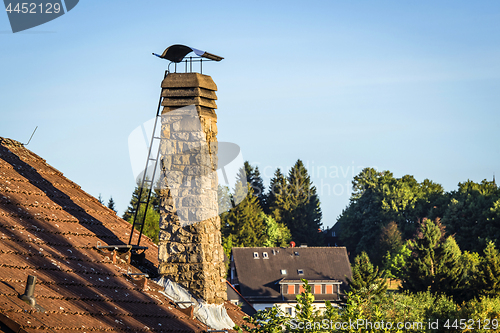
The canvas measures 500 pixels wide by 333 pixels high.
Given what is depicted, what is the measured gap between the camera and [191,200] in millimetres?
10492

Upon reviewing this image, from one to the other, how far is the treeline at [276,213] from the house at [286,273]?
14654mm

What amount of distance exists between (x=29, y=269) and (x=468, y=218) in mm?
79333

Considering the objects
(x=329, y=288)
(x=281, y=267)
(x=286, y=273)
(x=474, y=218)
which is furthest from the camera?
(x=474, y=218)

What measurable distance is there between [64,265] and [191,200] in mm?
2467

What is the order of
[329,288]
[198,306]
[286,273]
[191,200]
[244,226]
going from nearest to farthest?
[198,306], [191,200], [329,288], [286,273], [244,226]

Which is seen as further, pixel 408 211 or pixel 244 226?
pixel 408 211

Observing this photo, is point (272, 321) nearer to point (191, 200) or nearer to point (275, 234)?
point (191, 200)

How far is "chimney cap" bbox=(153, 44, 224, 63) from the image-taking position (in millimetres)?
11102

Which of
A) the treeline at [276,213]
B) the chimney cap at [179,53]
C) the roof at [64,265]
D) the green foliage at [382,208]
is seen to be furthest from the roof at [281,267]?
the chimney cap at [179,53]

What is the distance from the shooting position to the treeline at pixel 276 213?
92562 millimetres

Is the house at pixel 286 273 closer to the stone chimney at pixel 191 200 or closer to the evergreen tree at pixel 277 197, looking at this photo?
the evergreen tree at pixel 277 197

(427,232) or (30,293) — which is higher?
(427,232)

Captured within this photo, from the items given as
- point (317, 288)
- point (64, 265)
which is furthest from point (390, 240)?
point (64, 265)

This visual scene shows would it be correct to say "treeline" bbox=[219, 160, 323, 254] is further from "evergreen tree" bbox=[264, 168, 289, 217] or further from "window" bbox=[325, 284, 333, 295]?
"window" bbox=[325, 284, 333, 295]
